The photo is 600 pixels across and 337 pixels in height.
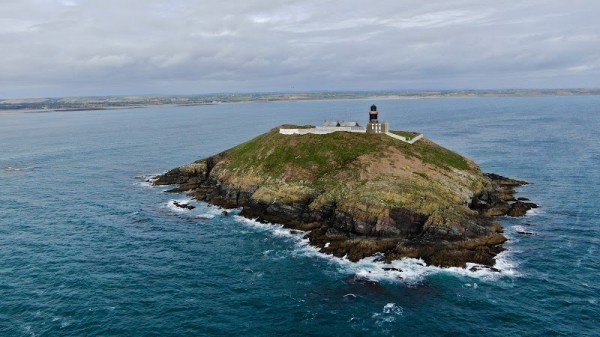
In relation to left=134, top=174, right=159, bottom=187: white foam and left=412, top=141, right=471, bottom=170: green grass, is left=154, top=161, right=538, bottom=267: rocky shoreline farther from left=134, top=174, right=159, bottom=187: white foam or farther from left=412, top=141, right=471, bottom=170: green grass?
left=134, top=174, right=159, bottom=187: white foam

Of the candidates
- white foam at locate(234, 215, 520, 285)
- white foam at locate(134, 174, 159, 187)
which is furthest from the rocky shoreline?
white foam at locate(134, 174, 159, 187)

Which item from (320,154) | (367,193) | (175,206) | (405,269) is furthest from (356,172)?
(175,206)

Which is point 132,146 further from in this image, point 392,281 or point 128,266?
point 392,281

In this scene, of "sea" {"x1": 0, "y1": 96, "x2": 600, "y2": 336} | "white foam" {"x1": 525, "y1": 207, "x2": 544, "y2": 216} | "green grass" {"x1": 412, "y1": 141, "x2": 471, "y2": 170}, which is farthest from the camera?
"green grass" {"x1": 412, "y1": 141, "x2": 471, "y2": 170}

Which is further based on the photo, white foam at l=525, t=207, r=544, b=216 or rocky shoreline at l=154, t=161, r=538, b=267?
white foam at l=525, t=207, r=544, b=216

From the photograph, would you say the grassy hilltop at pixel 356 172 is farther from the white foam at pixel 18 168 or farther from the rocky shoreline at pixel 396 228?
the white foam at pixel 18 168

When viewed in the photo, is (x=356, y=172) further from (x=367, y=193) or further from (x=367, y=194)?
(x=367, y=194)

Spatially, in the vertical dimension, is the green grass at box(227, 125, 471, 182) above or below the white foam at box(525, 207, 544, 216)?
above
